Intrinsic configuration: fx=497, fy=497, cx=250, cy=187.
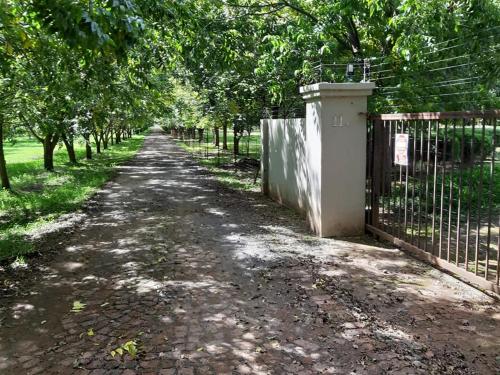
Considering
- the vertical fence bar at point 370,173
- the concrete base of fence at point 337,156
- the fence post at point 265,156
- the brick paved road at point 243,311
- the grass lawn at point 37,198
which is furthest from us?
the fence post at point 265,156

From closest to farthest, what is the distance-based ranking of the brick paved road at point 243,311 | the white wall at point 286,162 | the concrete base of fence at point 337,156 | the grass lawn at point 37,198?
the brick paved road at point 243,311 → the concrete base of fence at point 337,156 → the grass lawn at point 37,198 → the white wall at point 286,162

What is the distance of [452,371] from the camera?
3.66 meters

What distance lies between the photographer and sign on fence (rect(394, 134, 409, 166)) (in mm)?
6508

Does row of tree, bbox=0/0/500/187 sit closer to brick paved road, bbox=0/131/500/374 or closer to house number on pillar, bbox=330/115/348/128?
house number on pillar, bbox=330/115/348/128

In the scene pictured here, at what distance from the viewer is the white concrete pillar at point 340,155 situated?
745cm

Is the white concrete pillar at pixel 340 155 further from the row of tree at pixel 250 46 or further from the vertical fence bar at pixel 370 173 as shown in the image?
the row of tree at pixel 250 46

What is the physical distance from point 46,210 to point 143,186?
14.0 ft

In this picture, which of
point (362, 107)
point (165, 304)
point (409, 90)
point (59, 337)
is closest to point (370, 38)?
point (409, 90)

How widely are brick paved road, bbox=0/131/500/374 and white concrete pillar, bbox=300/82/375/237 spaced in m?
0.38

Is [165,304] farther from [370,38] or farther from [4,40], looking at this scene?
[370,38]

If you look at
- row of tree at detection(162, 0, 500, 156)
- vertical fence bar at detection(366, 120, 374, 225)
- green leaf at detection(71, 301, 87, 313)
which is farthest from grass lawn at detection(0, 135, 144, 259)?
→ vertical fence bar at detection(366, 120, 374, 225)

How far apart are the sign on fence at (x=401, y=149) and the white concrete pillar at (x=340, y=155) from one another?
94 cm

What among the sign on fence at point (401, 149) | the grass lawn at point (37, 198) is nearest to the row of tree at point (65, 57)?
the grass lawn at point (37, 198)

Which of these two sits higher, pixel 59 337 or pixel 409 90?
pixel 409 90
